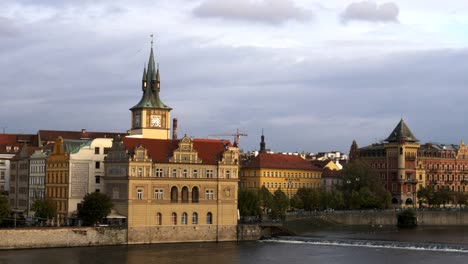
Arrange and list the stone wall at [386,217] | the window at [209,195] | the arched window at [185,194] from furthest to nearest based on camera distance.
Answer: the stone wall at [386,217], the window at [209,195], the arched window at [185,194]

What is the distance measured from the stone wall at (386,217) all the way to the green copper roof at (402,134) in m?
29.3

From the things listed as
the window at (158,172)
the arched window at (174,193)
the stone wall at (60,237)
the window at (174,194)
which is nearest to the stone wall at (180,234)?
the stone wall at (60,237)

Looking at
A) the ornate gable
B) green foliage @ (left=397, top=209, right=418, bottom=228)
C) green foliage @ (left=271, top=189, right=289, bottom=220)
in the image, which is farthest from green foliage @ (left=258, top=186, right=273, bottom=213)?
green foliage @ (left=397, top=209, right=418, bottom=228)

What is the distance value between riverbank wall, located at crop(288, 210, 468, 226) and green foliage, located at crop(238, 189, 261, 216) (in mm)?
7135

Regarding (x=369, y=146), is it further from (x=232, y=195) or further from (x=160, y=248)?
(x=160, y=248)

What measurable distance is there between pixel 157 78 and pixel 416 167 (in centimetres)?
6989

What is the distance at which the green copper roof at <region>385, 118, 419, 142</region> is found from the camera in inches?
7328

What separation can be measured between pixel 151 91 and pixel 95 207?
3485cm

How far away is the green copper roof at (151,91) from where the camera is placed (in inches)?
5512

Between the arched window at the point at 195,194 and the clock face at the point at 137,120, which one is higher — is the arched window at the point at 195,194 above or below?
below

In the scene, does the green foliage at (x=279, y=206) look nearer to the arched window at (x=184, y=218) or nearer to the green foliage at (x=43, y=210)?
the arched window at (x=184, y=218)

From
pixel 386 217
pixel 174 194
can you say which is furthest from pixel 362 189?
pixel 174 194

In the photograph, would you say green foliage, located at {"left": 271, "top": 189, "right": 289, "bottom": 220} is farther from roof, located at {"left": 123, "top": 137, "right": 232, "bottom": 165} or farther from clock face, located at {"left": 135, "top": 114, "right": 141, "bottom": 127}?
clock face, located at {"left": 135, "top": 114, "right": 141, "bottom": 127}

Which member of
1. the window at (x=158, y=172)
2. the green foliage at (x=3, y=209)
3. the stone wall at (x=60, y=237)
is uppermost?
the window at (x=158, y=172)
